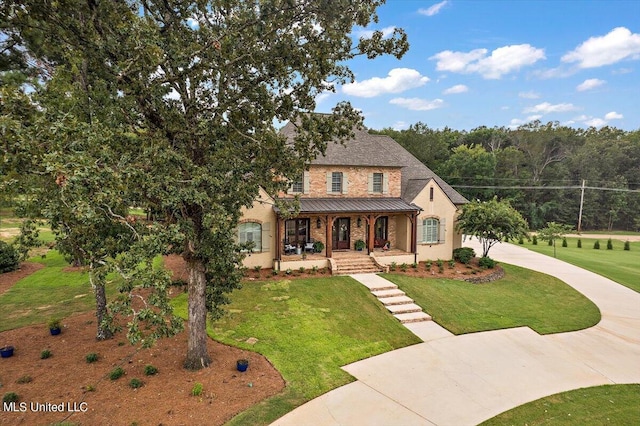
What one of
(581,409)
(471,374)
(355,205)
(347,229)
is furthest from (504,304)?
(347,229)

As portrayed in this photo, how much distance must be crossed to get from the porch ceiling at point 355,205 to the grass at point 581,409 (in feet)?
39.8

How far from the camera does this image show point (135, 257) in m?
6.32

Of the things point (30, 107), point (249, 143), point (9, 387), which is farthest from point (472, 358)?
point (30, 107)

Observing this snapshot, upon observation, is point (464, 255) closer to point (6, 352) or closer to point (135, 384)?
point (135, 384)

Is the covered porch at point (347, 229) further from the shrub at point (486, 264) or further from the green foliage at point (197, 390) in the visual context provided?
the green foliage at point (197, 390)

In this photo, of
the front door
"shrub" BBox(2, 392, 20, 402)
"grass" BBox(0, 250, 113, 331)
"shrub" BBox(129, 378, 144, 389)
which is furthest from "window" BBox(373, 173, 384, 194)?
"shrub" BBox(2, 392, 20, 402)

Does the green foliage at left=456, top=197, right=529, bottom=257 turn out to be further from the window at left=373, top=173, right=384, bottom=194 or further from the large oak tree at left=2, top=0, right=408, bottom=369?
the large oak tree at left=2, top=0, right=408, bottom=369

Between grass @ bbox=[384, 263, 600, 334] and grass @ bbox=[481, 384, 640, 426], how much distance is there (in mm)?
3773

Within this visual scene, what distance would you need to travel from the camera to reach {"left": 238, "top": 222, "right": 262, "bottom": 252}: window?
1769 centimetres

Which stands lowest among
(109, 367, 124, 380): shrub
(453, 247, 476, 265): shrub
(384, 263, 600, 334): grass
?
(384, 263, 600, 334): grass

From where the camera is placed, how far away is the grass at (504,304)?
12.6m

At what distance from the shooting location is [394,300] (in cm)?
1398

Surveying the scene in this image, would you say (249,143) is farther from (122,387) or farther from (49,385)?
(49,385)

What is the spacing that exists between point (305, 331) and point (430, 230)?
41.0 feet
